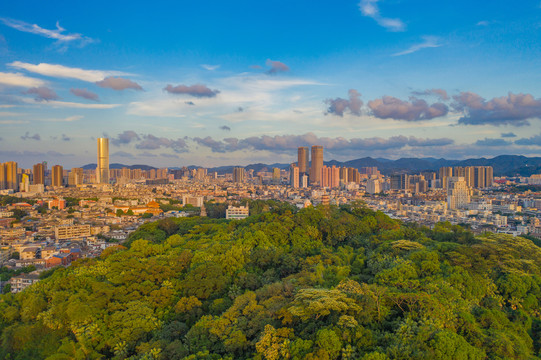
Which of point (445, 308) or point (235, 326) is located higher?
point (445, 308)

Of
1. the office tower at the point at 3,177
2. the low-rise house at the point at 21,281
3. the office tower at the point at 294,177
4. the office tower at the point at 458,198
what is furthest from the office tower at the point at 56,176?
the office tower at the point at 458,198

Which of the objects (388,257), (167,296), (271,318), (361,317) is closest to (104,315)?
(167,296)

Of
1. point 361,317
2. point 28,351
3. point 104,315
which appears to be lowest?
point 28,351

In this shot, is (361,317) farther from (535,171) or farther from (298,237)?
(535,171)

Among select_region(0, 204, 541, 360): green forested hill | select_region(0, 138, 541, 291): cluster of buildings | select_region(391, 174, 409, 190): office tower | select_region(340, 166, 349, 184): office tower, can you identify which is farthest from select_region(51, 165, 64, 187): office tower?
select_region(0, 204, 541, 360): green forested hill

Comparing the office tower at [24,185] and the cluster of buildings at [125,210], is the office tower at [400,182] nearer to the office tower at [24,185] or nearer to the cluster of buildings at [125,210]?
the cluster of buildings at [125,210]
